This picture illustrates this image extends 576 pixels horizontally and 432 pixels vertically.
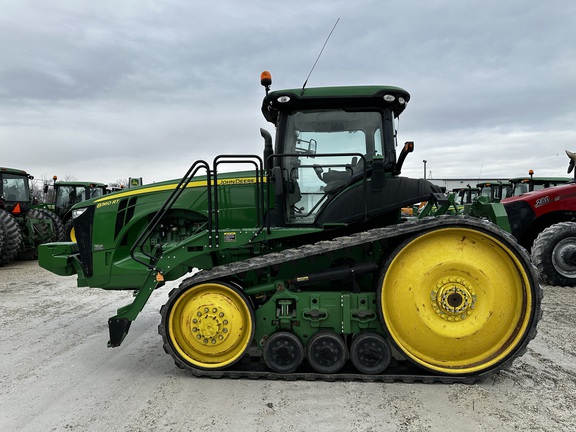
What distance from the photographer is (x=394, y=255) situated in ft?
12.0

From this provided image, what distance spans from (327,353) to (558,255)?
6284 millimetres

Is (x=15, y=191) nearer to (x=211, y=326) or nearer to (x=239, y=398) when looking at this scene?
(x=211, y=326)

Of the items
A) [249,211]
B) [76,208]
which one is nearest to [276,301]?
[249,211]

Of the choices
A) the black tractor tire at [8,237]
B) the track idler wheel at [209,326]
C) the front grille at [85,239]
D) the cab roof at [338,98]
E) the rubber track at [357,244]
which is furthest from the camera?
the black tractor tire at [8,237]

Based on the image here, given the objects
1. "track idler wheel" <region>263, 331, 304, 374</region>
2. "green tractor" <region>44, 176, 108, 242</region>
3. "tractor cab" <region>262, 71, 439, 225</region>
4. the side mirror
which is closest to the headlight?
"tractor cab" <region>262, 71, 439, 225</region>

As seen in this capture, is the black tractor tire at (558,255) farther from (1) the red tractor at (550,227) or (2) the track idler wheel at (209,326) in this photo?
(2) the track idler wheel at (209,326)

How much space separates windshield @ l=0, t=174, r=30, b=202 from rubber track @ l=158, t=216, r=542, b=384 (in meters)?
11.9

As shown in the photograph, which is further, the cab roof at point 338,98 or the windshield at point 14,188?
the windshield at point 14,188

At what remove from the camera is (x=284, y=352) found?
368 cm

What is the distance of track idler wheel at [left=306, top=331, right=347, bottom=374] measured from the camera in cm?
364

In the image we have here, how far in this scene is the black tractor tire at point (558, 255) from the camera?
25.5 ft

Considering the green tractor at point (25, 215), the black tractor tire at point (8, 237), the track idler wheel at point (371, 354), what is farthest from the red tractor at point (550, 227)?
the green tractor at point (25, 215)

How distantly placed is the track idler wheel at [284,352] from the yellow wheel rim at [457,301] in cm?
82

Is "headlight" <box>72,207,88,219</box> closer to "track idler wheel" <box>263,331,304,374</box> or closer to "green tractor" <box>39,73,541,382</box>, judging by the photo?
"green tractor" <box>39,73,541,382</box>
